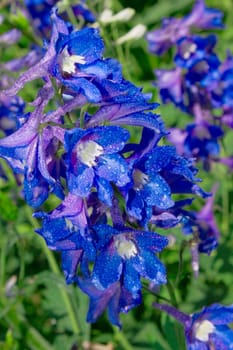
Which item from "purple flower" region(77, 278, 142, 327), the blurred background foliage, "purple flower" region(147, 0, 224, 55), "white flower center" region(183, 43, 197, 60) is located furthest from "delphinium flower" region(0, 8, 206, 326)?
"purple flower" region(147, 0, 224, 55)

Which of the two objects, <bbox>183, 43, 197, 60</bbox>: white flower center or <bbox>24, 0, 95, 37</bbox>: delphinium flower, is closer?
<bbox>183, 43, 197, 60</bbox>: white flower center

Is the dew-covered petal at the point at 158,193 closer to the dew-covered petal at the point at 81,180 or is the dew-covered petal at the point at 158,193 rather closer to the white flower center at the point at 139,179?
the white flower center at the point at 139,179

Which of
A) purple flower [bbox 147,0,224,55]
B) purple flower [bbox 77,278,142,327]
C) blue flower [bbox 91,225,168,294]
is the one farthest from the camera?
purple flower [bbox 147,0,224,55]

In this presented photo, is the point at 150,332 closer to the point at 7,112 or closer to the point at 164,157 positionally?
the point at 7,112

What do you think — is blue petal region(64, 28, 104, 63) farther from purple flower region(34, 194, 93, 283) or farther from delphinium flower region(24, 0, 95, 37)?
delphinium flower region(24, 0, 95, 37)

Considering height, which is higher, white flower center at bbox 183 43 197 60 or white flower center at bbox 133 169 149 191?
white flower center at bbox 133 169 149 191
